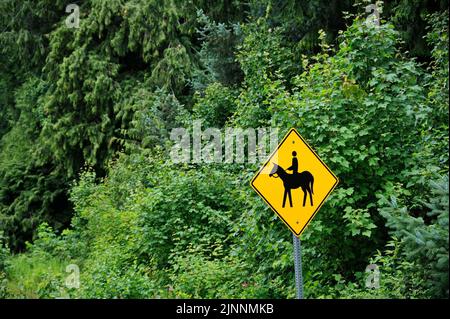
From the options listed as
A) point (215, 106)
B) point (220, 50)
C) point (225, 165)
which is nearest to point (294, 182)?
point (225, 165)

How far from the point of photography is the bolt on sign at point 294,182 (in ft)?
23.0

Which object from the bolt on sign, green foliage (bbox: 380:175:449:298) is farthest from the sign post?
Answer: green foliage (bbox: 380:175:449:298)

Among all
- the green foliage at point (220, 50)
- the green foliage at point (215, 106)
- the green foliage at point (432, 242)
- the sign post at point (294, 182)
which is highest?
the green foliage at point (220, 50)

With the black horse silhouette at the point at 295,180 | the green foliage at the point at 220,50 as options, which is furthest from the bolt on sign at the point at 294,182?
the green foliage at the point at 220,50

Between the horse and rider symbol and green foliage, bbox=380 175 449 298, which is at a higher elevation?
the horse and rider symbol

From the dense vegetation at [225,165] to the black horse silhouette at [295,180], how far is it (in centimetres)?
92

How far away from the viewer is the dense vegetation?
8.51 meters

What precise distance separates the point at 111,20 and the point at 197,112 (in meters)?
5.37

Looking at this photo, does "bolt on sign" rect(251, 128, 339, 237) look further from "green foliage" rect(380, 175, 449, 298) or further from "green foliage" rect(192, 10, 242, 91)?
"green foliage" rect(192, 10, 242, 91)

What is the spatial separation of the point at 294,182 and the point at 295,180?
22 millimetres

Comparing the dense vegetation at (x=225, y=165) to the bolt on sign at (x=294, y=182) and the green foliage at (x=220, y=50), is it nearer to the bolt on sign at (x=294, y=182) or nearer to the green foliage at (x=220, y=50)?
the green foliage at (x=220, y=50)

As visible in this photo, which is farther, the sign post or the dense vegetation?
the dense vegetation

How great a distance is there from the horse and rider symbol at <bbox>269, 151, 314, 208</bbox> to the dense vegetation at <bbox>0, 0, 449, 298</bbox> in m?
0.92

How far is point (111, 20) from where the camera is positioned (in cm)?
1986
